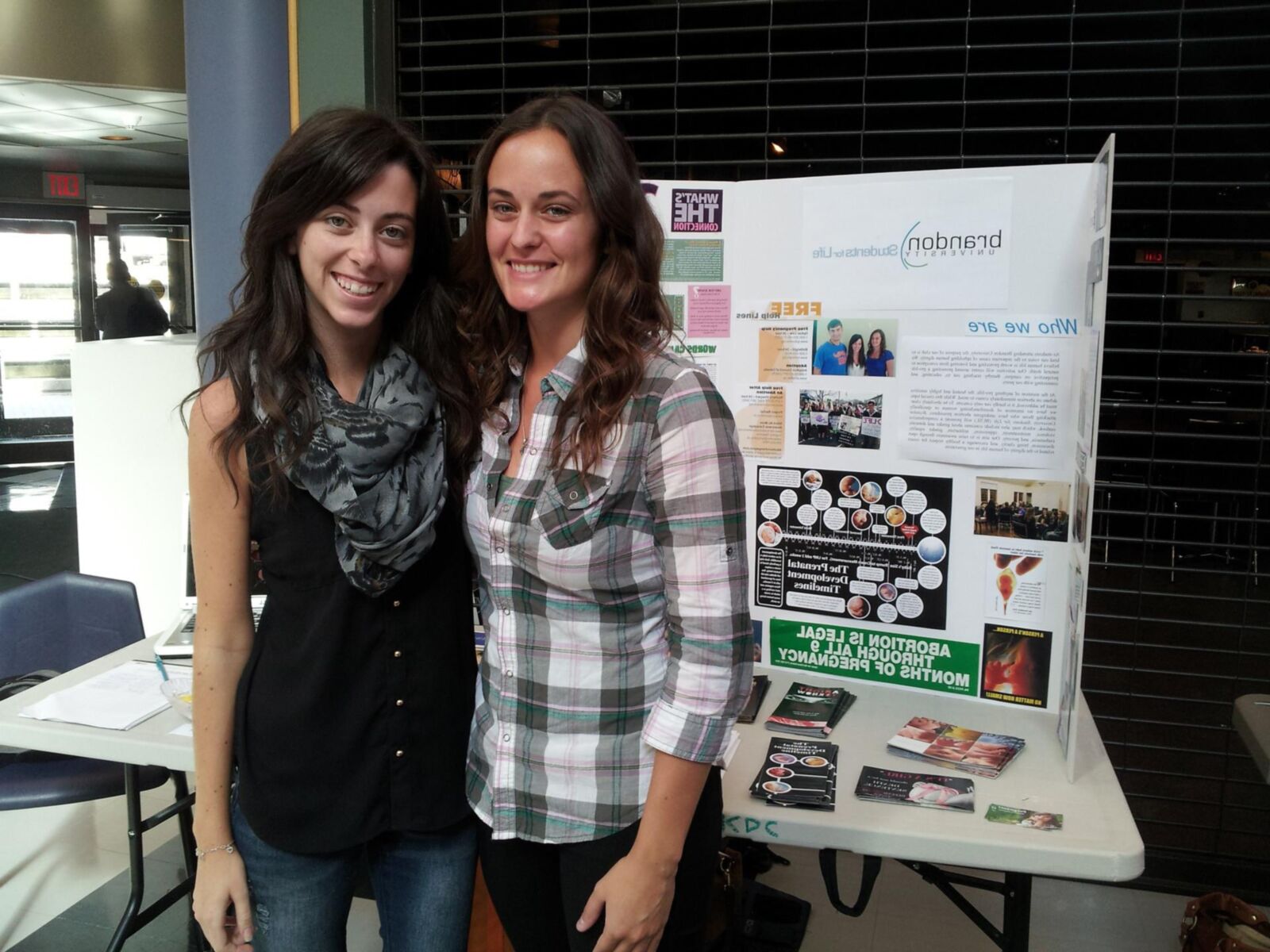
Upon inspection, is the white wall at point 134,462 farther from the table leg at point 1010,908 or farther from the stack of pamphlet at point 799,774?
the table leg at point 1010,908

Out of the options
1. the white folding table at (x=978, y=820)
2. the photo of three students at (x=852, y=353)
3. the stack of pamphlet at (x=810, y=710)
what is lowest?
the white folding table at (x=978, y=820)

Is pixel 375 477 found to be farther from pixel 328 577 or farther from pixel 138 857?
pixel 138 857

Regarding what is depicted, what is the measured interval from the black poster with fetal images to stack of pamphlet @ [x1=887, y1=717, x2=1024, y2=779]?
21 cm

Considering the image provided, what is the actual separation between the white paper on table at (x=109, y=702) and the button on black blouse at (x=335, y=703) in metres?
0.91

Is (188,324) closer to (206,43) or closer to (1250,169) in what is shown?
(206,43)

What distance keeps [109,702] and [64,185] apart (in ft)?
30.7

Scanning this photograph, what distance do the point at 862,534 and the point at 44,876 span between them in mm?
2667

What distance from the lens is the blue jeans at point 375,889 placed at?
135 cm

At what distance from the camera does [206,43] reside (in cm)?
296

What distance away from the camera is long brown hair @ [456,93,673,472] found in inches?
46.0

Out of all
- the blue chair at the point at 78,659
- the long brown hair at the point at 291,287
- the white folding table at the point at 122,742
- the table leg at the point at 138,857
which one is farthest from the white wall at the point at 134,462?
the long brown hair at the point at 291,287

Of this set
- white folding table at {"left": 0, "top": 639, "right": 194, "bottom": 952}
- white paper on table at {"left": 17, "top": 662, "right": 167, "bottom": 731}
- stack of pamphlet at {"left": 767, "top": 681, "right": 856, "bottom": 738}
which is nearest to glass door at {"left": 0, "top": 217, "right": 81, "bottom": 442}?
white folding table at {"left": 0, "top": 639, "right": 194, "bottom": 952}

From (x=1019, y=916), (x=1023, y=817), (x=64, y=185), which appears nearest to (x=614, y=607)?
(x=1023, y=817)

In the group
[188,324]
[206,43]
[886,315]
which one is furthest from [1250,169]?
[188,324]
